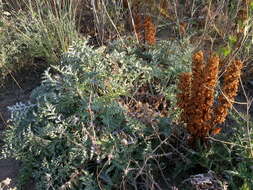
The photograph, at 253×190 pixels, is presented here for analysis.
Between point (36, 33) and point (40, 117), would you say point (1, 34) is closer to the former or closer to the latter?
point (36, 33)

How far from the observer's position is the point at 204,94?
1.81m

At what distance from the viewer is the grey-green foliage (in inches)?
76.7

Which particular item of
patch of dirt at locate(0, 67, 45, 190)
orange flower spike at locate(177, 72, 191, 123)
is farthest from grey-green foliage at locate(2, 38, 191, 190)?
patch of dirt at locate(0, 67, 45, 190)

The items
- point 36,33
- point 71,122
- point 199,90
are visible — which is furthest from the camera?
point 36,33

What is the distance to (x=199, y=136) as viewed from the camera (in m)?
1.96

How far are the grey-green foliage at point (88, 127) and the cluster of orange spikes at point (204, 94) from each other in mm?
210

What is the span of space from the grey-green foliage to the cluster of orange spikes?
0.69 ft

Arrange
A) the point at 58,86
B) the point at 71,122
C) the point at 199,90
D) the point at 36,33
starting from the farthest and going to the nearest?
the point at 36,33 → the point at 58,86 → the point at 71,122 → the point at 199,90

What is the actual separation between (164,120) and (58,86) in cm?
75

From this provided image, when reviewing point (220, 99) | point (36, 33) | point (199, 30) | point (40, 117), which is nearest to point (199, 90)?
point (220, 99)

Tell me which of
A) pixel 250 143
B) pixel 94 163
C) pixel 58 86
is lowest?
pixel 94 163

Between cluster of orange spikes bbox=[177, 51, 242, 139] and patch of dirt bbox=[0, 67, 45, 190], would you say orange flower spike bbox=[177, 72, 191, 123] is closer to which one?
cluster of orange spikes bbox=[177, 51, 242, 139]

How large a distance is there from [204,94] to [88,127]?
0.69 meters

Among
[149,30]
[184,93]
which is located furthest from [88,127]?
[149,30]
